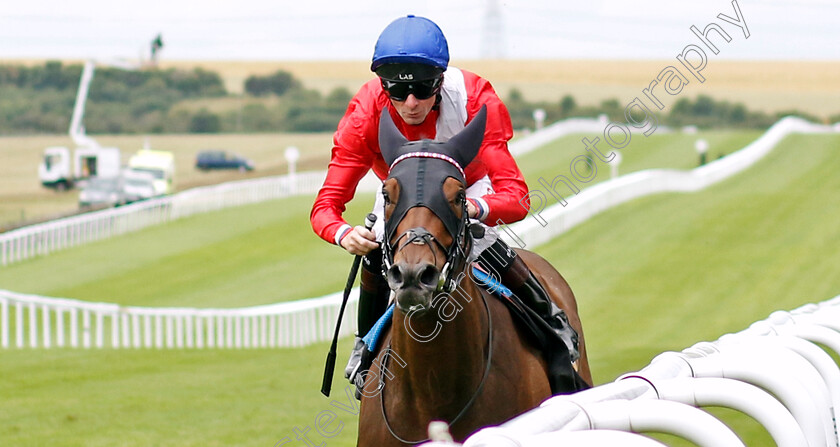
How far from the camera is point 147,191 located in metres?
30.7

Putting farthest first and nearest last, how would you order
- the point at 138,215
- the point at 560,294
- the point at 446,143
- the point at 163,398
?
the point at 138,215
the point at 163,398
the point at 560,294
the point at 446,143

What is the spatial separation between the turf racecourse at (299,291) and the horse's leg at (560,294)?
2264mm

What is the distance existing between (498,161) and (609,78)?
64.5 metres

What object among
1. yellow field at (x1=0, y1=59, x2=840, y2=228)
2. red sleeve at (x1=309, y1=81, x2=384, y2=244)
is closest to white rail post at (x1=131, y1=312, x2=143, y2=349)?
red sleeve at (x1=309, y1=81, x2=384, y2=244)

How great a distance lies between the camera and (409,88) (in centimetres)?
424

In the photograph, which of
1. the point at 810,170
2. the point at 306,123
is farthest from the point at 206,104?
the point at 810,170

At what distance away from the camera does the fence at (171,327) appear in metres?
13.9

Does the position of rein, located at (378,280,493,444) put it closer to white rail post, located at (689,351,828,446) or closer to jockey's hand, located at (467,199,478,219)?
jockey's hand, located at (467,199,478,219)

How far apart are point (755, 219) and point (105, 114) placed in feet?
119

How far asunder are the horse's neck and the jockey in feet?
0.99

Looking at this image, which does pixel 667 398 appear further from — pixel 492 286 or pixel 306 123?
pixel 306 123

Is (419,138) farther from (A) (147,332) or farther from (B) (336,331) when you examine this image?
(A) (147,332)

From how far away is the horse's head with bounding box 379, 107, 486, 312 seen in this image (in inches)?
135

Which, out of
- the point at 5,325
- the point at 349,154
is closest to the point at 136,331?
the point at 5,325
